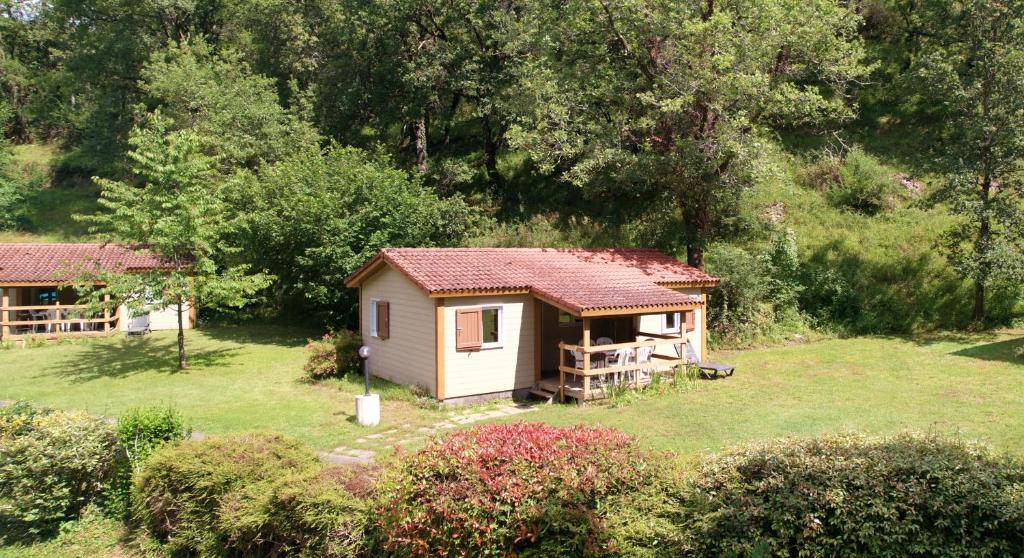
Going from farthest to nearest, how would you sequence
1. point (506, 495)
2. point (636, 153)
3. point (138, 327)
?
point (138, 327), point (636, 153), point (506, 495)

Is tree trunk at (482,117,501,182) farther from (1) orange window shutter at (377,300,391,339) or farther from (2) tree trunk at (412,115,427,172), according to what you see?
(1) orange window shutter at (377,300,391,339)

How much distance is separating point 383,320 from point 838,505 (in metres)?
12.8

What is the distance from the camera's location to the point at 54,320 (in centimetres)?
2366

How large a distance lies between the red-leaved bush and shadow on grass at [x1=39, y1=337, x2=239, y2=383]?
1443 centimetres

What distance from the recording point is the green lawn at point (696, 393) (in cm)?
1129

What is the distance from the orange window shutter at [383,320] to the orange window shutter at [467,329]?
2765mm

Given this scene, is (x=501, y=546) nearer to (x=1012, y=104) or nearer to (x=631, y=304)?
(x=631, y=304)


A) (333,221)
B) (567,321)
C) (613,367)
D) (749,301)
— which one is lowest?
(613,367)

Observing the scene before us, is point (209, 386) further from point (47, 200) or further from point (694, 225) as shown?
point (47, 200)

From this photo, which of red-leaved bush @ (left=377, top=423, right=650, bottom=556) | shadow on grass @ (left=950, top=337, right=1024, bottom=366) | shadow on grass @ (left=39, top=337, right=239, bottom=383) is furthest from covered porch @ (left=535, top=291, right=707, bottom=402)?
shadow on grass @ (left=39, top=337, right=239, bottom=383)

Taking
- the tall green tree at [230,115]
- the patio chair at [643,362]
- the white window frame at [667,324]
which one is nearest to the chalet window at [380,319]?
the patio chair at [643,362]

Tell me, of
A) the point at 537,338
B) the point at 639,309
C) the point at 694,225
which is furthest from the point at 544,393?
the point at 694,225

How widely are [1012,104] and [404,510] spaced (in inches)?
822

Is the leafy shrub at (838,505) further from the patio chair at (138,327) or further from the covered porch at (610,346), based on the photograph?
the patio chair at (138,327)
